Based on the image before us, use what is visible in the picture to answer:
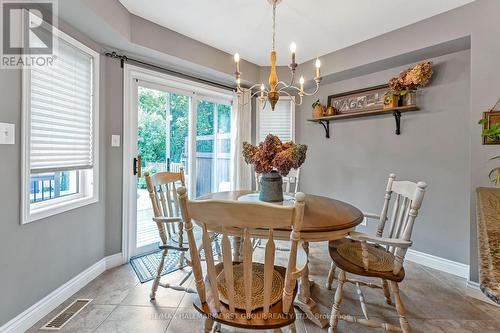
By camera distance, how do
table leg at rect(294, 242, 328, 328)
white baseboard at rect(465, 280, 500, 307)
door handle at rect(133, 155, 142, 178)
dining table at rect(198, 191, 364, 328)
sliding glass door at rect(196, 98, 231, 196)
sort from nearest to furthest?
1. dining table at rect(198, 191, 364, 328)
2. table leg at rect(294, 242, 328, 328)
3. white baseboard at rect(465, 280, 500, 307)
4. door handle at rect(133, 155, 142, 178)
5. sliding glass door at rect(196, 98, 231, 196)

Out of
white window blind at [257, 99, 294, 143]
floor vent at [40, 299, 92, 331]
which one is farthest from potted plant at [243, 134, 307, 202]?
white window blind at [257, 99, 294, 143]

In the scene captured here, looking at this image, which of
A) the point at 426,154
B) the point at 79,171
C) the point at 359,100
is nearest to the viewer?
the point at 79,171

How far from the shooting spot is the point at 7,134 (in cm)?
145

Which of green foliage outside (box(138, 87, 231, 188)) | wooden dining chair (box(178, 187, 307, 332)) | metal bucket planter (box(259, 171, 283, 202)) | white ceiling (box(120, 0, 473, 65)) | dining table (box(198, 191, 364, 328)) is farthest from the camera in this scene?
green foliage outside (box(138, 87, 231, 188))

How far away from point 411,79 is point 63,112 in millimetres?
3299

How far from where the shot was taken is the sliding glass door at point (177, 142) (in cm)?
266

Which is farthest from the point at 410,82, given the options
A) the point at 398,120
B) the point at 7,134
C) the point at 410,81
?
the point at 7,134

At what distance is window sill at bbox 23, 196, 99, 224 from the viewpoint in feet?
5.34

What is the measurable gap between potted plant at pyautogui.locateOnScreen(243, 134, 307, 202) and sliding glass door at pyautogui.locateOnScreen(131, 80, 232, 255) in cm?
148

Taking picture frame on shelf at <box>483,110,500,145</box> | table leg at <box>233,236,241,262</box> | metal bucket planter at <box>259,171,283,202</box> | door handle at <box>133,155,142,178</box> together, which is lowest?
table leg at <box>233,236,241,262</box>

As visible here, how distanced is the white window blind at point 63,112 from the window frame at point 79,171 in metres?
0.04

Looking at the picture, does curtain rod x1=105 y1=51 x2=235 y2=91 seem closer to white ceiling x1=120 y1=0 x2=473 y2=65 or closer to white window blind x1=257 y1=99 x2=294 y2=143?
white ceiling x1=120 y1=0 x2=473 y2=65

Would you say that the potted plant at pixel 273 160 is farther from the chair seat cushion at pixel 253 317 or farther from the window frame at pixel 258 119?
the window frame at pixel 258 119

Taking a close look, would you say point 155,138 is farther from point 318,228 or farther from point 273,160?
point 318,228
